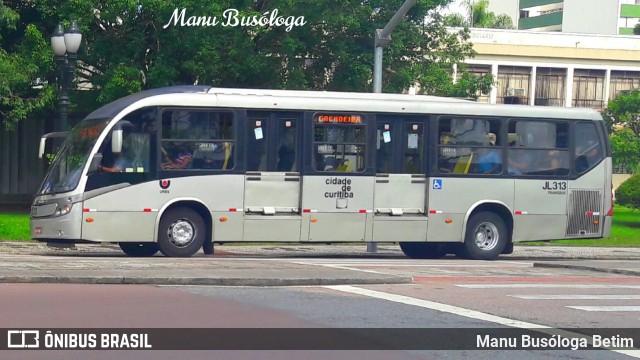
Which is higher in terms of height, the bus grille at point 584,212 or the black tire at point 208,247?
the bus grille at point 584,212

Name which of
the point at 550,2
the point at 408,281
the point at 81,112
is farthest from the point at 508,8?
the point at 408,281

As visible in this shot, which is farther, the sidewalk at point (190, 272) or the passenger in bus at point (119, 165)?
the passenger in bus at point (119, 165)

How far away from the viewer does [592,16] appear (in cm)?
8694

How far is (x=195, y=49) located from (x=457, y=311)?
20.3 m

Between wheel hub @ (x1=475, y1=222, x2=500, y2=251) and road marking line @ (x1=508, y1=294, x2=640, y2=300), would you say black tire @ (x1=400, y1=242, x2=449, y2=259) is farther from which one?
road marking line @ (x1=508, y1=294, x2=640, y2=300)

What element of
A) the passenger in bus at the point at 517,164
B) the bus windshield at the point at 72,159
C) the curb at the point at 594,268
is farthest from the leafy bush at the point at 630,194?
the bus windshield at the point at 72,159

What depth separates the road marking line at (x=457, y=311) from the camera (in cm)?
1102

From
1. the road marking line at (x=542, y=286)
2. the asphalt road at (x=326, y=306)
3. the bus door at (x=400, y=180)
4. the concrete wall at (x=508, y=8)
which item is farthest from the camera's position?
the concrete wall at (x=508, y=8)

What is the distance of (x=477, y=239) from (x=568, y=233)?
214 cm

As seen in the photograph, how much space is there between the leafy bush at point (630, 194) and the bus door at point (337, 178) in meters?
17.7

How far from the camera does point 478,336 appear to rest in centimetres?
1062

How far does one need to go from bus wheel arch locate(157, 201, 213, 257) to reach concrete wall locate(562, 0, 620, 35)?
6844 centimetres

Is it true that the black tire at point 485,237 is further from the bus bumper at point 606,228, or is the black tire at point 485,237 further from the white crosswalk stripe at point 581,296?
the white crosswalk stripe at point 581,296

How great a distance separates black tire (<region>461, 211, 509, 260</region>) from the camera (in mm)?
23406
